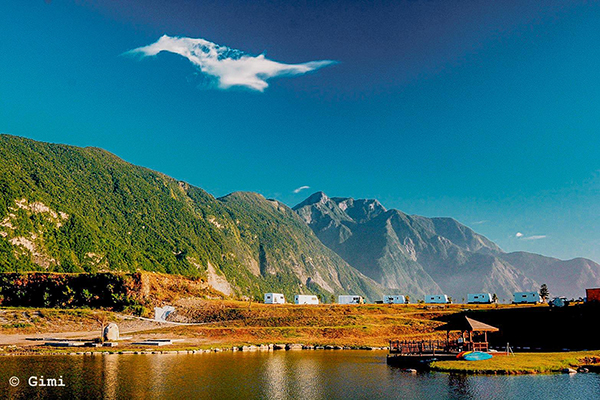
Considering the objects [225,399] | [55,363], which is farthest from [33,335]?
[225,399]

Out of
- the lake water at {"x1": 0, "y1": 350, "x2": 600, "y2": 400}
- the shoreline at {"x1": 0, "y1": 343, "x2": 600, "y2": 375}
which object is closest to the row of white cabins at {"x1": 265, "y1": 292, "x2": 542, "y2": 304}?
the shoreline at {"x1": 0, "y1": 343, "x2": 600, "y2": 375}

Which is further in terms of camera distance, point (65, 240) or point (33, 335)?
point (65, 240)

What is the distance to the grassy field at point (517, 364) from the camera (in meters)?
41.2

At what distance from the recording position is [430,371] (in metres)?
44.2

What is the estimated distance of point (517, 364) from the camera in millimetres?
43219

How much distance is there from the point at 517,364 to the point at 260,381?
25758mm

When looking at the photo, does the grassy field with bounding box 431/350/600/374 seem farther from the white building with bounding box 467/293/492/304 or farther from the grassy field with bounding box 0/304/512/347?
the white building with bounding box 467/293/492/304

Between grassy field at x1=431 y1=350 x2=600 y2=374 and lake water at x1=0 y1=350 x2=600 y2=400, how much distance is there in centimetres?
208

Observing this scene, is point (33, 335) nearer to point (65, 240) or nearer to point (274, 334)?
point (274, 334)

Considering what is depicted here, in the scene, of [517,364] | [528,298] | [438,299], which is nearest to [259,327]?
[517,364]

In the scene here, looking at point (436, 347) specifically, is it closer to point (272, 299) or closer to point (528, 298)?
point (272, 299)

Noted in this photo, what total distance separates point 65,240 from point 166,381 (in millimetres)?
155710

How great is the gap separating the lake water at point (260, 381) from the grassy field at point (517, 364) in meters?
2.08

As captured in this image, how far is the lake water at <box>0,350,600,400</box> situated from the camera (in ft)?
107
